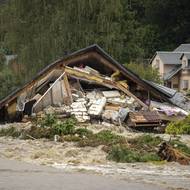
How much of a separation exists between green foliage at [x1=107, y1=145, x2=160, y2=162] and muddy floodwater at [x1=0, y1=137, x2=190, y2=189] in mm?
294

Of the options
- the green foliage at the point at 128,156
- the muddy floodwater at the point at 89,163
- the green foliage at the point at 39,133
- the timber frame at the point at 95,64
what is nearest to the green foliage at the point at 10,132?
the green foliage at the point at 39,133

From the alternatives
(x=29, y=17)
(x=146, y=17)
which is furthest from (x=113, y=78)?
(x=146, y=17)

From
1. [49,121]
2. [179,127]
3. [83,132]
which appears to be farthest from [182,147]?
[49,121]

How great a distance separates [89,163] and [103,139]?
148 inches

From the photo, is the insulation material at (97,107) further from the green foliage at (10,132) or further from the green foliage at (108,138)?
the green foliage at (108,138)

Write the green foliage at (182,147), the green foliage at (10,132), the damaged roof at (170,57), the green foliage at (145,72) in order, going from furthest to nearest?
1. the damaged roof at (170,57)
2. the green foliage at (145,72)
3. the green foliage at (10,132)
4. the green foliage at (182,147)

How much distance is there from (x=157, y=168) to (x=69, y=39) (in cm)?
3257

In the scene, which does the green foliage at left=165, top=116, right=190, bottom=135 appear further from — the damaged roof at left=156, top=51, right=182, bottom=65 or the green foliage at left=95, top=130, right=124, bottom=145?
the damaged roof at left=156, top=51, right=182, bottom=65

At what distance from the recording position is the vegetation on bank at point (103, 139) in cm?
1798

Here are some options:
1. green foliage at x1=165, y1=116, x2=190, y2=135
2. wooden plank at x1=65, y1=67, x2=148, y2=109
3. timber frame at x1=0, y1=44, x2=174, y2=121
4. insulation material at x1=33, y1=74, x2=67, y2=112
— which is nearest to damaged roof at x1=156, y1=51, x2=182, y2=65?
timber frame at x1=0, y1=44, x2=174, y2=121

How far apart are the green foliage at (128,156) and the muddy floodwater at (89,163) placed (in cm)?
29

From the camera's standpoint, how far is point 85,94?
89.2ft

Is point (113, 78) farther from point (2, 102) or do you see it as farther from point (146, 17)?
point (146, 17)

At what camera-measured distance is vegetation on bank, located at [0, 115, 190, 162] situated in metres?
18.0
